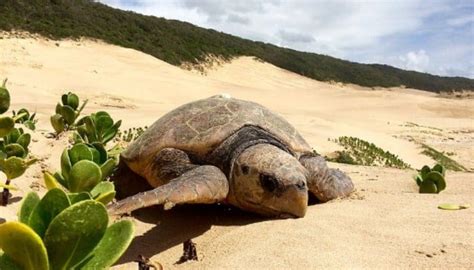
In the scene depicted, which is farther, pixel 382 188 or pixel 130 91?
pixel 130 91

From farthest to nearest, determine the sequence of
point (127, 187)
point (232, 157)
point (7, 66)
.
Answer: point (7, 66), point (127, 187), point (232, 157)

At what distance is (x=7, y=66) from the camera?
16031mm

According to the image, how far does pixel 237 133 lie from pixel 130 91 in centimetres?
1472

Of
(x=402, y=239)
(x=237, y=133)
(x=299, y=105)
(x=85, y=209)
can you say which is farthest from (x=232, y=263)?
(x=299, y=105)

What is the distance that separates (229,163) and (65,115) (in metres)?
2.69

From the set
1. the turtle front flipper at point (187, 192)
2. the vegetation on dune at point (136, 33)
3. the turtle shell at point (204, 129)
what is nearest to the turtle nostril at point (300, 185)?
the turtle front flipper at point (187, 192)

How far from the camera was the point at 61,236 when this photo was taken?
1.32 m

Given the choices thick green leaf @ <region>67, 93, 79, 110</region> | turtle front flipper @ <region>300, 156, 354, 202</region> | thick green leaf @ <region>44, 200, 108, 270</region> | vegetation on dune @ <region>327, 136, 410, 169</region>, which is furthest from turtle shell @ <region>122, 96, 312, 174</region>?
vegetation on dune @ <region>327, 136, 410, 169</region>

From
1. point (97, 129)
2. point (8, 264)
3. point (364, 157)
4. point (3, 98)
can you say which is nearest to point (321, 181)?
point (97, 129)

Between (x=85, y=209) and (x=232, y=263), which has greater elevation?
(x=85, y=209)

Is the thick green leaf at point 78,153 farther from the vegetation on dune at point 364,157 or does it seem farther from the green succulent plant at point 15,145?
the vegetation on dune at point 364,157

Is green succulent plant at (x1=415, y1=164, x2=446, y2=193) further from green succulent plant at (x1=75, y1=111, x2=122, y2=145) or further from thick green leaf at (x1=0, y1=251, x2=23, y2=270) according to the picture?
thick green leaf at (x1=0, y1=251, x2=23, y2=270)

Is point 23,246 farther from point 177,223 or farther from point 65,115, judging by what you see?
point 65,115

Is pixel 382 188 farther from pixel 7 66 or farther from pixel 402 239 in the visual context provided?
pixel 7 66
